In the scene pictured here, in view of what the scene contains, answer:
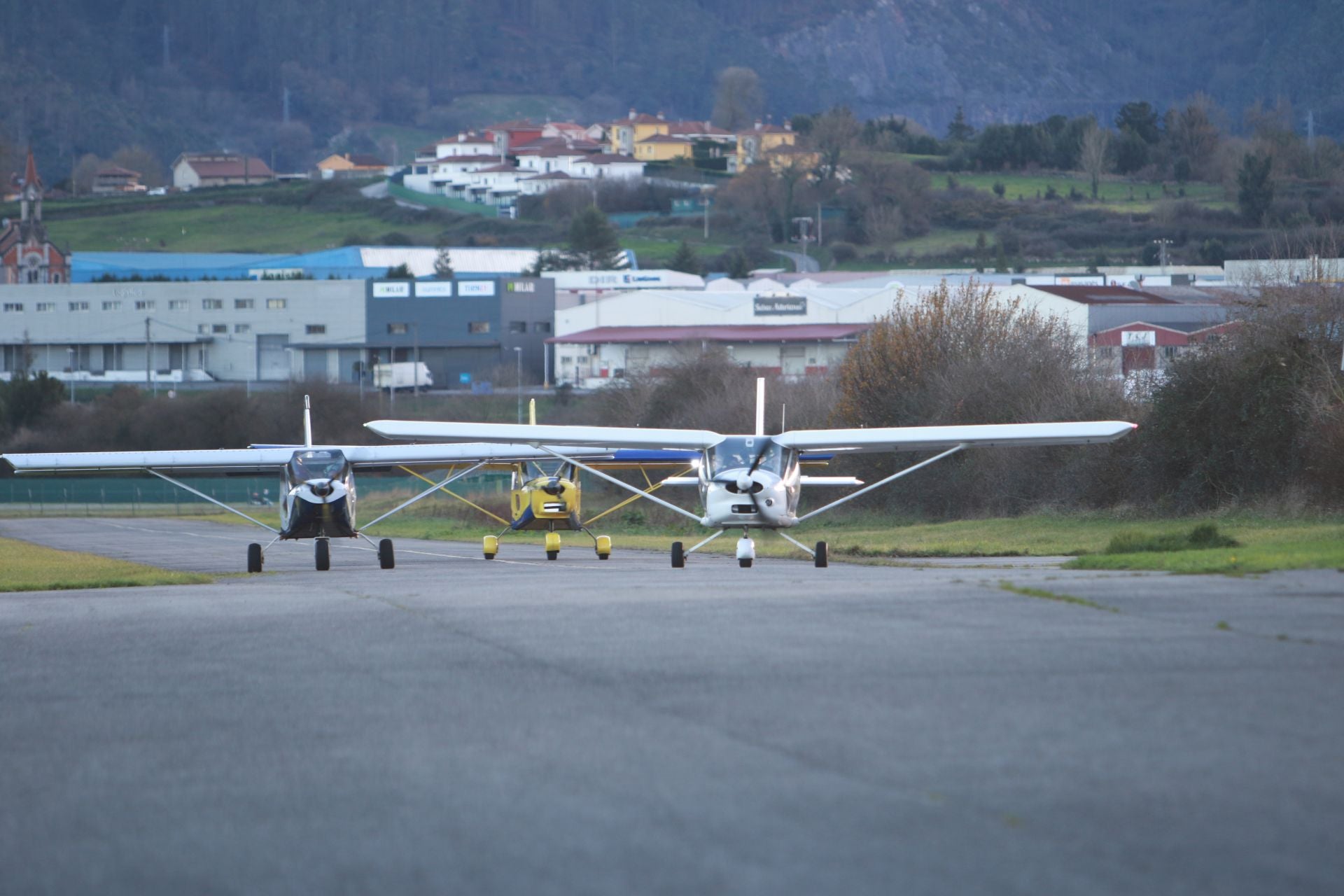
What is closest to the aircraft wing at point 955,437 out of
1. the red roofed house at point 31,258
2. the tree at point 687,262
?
the tree at point 687,262

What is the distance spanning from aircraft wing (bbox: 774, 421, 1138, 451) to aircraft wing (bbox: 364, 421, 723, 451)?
1365 mm

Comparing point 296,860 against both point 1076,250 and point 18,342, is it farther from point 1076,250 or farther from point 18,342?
point 1076,250

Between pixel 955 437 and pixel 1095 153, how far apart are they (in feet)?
420

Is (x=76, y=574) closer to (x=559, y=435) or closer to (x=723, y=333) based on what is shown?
(x=559, y=435)

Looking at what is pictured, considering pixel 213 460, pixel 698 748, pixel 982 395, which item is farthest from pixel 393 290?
pixel 698 748

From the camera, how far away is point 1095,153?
142625mm

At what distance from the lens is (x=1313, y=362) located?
2936 centimetres

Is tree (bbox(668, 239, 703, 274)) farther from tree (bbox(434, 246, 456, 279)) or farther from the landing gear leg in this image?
the landing gear leg

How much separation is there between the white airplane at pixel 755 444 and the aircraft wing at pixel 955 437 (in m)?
0.01

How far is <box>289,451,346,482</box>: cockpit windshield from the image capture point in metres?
24.9

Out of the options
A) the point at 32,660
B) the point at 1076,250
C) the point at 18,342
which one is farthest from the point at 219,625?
the point at 1076,250

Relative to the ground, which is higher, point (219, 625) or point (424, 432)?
point (424, 432)

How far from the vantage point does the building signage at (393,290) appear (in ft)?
314

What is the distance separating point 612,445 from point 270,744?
14.4m
